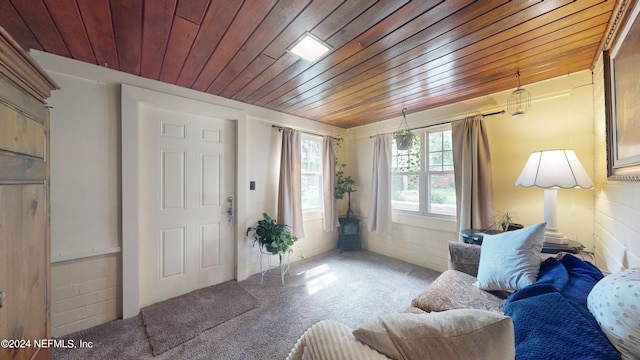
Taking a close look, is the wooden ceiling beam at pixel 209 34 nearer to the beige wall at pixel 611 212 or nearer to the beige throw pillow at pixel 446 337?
the beige throw pillow at pixel 446 337

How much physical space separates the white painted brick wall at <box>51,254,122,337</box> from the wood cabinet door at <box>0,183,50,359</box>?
0.96 metres

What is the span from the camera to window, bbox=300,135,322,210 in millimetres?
3525

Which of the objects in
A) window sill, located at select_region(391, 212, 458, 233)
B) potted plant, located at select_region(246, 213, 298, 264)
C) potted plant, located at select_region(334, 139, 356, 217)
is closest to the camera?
potted plant, located at select_region(246, 213, 298, 264)

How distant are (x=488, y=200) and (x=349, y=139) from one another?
235 centimetres

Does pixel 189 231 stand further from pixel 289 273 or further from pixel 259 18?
pixel 259 18

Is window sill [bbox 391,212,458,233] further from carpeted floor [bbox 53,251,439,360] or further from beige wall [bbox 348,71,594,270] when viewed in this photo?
carpeted floor [bbox 53,251,439,360]

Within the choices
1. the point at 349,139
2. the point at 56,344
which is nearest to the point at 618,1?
the point at 349,139

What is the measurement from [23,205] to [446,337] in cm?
169

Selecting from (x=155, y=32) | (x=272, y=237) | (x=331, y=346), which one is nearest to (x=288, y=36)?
(x=155, y=32)

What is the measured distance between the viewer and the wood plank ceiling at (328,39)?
125 centimetres

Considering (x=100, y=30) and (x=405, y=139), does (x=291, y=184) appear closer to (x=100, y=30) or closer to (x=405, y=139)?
(x=405, y=139)

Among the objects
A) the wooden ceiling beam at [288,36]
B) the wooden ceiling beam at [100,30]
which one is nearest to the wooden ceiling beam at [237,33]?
the wooden ceiling beam at [288,36]

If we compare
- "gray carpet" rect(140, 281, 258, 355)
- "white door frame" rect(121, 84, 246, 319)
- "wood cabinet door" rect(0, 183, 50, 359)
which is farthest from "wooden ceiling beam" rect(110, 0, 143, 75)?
"gray carpet" rect(140, 281, 258, 355)

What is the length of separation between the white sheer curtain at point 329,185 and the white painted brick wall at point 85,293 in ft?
8.28
